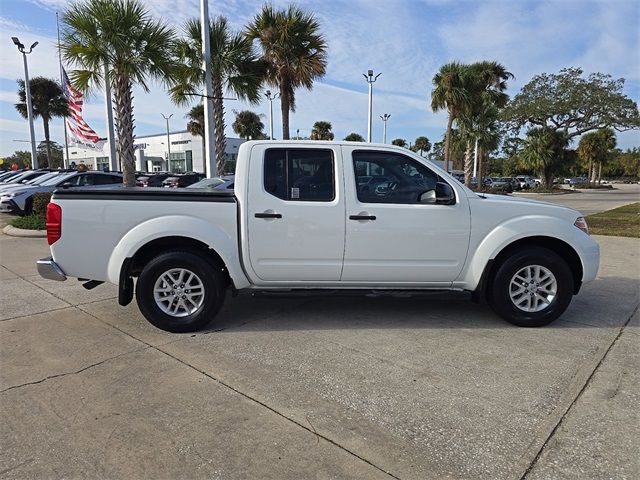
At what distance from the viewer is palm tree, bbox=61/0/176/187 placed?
38.1ft

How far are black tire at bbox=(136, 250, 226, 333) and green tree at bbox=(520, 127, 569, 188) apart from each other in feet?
149

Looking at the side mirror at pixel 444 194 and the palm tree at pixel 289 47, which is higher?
the palm tree at pixel 289 47

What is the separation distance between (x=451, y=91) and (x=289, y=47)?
13.7 m

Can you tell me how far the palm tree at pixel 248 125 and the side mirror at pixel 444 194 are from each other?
169ft

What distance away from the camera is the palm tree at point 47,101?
112 feet

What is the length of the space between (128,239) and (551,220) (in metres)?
4.22

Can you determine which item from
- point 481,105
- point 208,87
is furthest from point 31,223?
point 481,105

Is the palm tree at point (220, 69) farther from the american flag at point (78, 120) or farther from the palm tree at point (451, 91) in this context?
the palm tree at point (451, 91)

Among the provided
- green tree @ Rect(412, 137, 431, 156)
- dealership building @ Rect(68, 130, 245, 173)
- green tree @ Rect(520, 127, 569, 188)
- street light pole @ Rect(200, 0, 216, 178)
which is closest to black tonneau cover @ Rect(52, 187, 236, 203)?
street light pole @ Rect(200, 0, 216, 178)

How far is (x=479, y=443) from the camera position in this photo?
272cm

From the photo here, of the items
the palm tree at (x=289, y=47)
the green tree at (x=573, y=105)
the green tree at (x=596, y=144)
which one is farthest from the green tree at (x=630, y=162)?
the palm tree at (x=289, y=47)

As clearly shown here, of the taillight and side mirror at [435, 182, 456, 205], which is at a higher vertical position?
side mirror at [435, 182, 456, 205]

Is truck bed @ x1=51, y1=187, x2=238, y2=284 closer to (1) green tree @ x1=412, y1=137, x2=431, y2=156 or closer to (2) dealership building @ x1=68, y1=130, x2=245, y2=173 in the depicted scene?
(2) dealership building @ x1=68, y1=130, x2=245, y2=173

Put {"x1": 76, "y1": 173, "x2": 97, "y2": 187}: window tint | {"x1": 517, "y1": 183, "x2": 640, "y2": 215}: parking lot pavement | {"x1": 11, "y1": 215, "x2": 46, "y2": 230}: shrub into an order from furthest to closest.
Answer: {"x1": 517, "y1": 183, "x2": 640, "y2": 215}: parking lot pavement < {"x1": 76, "y1": 173, "x2": 97, "y2": 187}: window tint < {"x1": 11, "y1": 215, "x2": 46, "y2": 230}: shrub
